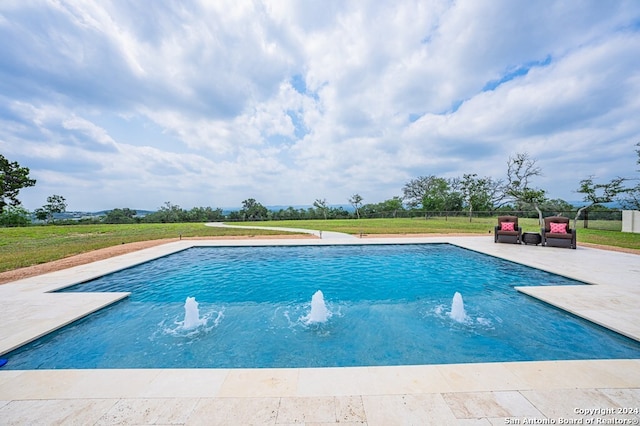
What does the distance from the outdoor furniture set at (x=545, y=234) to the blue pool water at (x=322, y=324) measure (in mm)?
3294

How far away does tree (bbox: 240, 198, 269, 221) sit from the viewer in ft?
104

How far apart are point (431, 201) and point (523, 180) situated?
13963 millimetres

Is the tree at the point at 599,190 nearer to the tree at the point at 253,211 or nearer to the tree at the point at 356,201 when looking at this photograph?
the tree at the point at 356,201

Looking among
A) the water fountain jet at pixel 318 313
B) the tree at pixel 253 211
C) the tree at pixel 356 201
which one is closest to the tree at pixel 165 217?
the tree at pixel 253 211

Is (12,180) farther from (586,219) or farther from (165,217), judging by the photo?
(586,219)

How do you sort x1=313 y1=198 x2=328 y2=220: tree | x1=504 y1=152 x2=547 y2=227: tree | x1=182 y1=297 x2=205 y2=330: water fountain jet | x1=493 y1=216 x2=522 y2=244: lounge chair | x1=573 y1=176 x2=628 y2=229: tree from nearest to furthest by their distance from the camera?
x1=182 y1=297 x2=205 y2=330: water fountain jet → x1=493 y1=216 x2=522 y2=244: lounge chair → x1=573 y1=176 x2=628 y2=229: tree → x1=504 y1=152 x2=547 y2=227: tree → x1=313 y1=198 x2=328 y2=220: tree

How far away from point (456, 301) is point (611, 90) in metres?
15.4

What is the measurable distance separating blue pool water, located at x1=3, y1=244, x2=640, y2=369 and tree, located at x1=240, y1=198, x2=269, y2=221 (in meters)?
25.3

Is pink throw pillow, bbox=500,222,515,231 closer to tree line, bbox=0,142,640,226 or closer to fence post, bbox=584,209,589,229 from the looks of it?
tree line, bbox=0,142,640,226

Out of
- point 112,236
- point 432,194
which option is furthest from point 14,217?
point 432,194

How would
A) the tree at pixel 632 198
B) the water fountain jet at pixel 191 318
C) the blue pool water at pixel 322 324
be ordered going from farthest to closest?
the tree at pixel 632 198
the water fountain jet at pixel 191 318
the blue pool water at pixel 322 324

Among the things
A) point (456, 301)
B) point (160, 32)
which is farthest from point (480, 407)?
point (160, 32)

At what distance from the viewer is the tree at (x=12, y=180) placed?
21.7 meters

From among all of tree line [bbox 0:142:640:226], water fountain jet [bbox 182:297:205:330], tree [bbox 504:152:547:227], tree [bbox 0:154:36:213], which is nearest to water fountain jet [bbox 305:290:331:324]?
water fountain jet [bbox 182:297:205:330]
